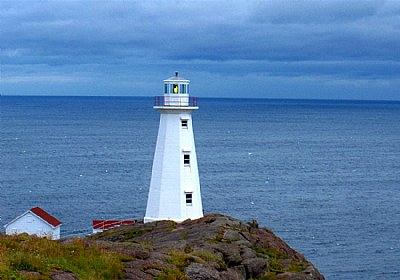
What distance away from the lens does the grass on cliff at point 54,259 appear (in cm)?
1645

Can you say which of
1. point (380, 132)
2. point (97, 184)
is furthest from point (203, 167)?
point (380, 132)

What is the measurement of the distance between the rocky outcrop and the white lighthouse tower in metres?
1.38

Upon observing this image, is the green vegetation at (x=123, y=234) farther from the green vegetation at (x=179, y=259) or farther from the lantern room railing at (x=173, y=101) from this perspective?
the green vegetation at (x=179, y=259)

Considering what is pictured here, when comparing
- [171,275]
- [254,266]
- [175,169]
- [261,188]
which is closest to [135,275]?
[171,275]

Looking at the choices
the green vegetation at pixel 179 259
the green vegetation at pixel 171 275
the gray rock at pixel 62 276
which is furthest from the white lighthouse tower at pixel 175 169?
the gray rock at pixel 62 276

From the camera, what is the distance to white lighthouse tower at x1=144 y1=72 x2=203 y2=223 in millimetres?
33375

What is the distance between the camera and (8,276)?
15.6 m

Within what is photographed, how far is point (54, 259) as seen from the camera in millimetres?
17500

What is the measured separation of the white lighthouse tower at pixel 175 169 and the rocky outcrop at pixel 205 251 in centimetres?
138

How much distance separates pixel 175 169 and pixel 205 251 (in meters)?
10.8

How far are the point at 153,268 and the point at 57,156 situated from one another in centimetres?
8228

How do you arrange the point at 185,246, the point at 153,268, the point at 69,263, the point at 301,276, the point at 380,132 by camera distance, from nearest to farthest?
the point at 69,263 < the point at 153,268 < the point at 185,246 < the point at 301,276 < the point at 380,132

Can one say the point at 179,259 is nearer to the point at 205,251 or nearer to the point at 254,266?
the point at 205,251

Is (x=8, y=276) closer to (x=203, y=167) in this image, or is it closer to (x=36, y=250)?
(x=36, y=250)
